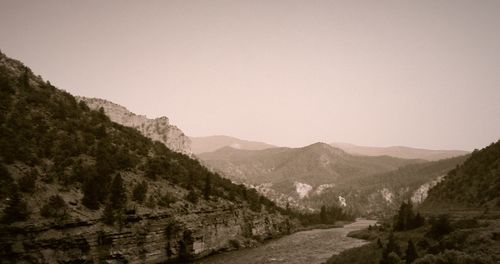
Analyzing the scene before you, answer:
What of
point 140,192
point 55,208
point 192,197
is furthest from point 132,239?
point 192,197

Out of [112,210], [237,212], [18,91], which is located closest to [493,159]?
[237,212]

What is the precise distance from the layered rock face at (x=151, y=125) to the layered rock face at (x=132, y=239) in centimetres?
11111

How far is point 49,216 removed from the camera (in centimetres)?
4409

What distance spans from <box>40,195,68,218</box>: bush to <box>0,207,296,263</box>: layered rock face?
1.37m

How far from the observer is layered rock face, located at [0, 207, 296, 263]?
40812 millimetres

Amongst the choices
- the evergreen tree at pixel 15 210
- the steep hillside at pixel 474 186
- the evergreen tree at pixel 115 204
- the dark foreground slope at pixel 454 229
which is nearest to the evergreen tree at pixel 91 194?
the evergreen tree at pixel 115 204

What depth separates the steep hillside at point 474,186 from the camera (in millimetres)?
71381

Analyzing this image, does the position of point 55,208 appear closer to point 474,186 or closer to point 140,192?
point 140,192

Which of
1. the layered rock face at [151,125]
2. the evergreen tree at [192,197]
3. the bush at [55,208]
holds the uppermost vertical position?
the layered rock face at [151,125]

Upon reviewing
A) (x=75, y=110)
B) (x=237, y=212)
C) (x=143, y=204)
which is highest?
(x=75, y=110)

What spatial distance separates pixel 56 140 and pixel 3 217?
1963 centimetres

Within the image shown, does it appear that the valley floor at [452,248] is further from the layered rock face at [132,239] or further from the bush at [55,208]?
the bush at [55,208]

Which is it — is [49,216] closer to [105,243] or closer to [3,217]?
[3,217]

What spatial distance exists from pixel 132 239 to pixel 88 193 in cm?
876
